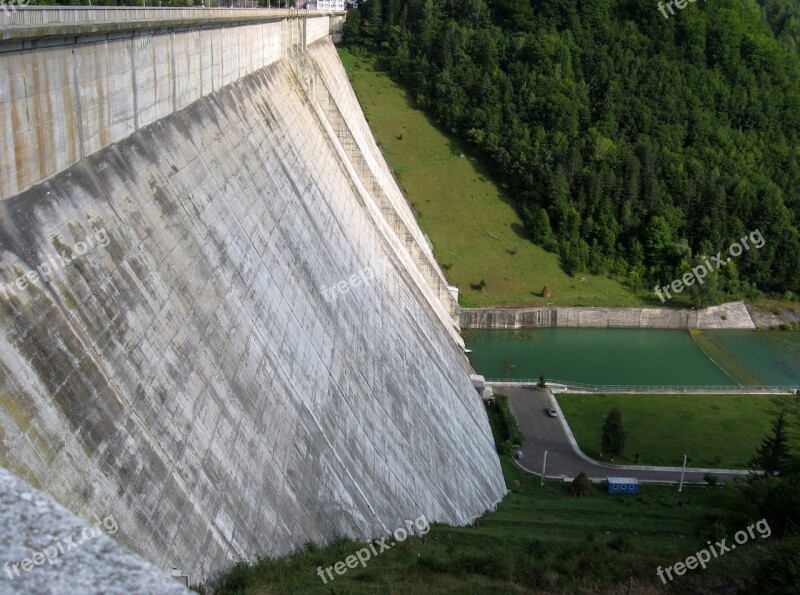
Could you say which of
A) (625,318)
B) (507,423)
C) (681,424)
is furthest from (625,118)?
(507,423)

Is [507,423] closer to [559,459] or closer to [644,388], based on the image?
[559,459]

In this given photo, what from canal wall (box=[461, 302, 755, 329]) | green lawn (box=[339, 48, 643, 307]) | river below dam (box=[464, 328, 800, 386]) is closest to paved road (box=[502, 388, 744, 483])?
river below dam (box=[464, 328, 800, 386])

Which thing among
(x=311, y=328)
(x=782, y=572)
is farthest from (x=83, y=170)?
(x=782, y=572)

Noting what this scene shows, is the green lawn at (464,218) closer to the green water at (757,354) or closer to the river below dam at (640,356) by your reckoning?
the river below dam at (640,356)

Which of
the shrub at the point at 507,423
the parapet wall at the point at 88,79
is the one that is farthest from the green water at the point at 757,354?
the parapet wall at the point at 88,79

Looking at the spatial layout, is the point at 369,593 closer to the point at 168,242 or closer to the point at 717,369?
the point at 168,242
